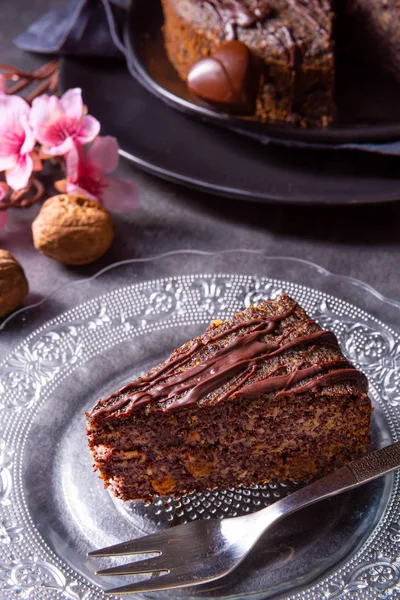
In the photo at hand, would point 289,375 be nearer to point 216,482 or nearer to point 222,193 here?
point 216,482

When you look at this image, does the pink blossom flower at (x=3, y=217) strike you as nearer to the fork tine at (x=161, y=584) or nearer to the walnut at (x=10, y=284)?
the walnut at (x=10, y=284)

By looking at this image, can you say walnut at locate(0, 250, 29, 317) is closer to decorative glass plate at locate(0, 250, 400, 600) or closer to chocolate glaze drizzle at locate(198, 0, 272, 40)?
decorative glass plate at locate(0, 250, 400, 600)

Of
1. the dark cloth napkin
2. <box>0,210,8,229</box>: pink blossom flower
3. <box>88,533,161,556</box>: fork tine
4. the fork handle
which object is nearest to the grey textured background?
<box>0,210,8,229</box>: pink blossom flower

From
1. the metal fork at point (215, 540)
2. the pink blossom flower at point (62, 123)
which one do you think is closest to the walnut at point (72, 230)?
the pink blossom flower at point (62, 123)

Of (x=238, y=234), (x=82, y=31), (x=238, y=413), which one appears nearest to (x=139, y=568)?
(x=238, y=413)

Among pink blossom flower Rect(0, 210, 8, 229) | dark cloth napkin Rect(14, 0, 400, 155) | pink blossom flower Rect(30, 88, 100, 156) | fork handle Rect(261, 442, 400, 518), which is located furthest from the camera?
dark cloth napkin Rect(14, 0, 400, 155)

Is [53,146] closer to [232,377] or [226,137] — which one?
[226,137]
